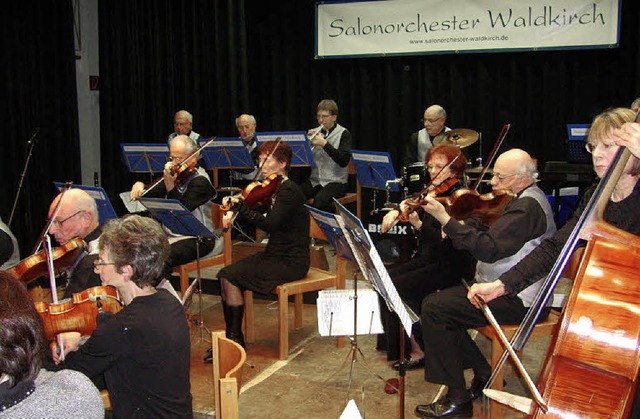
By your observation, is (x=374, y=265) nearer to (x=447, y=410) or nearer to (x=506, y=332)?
(x=506, y=332)

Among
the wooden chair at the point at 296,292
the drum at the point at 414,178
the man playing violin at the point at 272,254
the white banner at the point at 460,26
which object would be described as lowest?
the wooden chair at the point at 296,292

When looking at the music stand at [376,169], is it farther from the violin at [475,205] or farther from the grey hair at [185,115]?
the grey hair at [185,115]

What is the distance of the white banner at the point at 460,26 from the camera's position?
21.4 ft

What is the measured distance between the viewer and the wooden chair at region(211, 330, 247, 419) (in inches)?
76.4

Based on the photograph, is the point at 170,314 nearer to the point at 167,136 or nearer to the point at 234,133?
the point at 234,133

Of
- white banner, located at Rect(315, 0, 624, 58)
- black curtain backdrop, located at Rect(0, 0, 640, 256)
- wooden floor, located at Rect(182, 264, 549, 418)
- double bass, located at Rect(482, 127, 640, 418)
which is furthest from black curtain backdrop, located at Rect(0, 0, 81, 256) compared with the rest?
double bass, located at Rect(482, 127, 640, 418)

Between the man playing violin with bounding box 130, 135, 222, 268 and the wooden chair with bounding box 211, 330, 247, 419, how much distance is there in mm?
2556

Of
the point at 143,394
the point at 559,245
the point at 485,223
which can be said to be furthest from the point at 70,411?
the point at 485,223

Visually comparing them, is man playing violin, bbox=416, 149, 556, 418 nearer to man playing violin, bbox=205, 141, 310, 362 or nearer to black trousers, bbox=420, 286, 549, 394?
black trousers, bbox=420, 286, 549, 394

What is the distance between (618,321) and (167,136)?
7.23 metres

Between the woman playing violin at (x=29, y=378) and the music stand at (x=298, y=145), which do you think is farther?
the music stand at (x=298, y=145)

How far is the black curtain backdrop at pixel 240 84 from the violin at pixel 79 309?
5258 millimetres

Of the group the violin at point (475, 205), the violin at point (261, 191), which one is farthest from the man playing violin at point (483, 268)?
the violin at point (261, 191)

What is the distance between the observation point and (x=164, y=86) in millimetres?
8422
